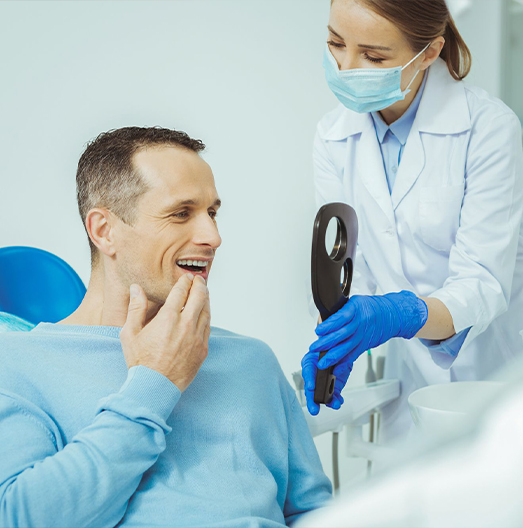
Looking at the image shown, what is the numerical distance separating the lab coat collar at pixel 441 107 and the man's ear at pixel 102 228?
758 millimetres

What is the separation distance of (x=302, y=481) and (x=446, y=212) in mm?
737

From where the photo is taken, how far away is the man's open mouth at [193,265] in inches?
50.5

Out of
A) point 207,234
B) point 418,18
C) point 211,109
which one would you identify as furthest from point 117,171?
point 211,109

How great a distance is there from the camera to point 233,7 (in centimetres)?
248

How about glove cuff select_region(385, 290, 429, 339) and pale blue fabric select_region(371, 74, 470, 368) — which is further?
pale blue fabric select_region(371, 74, 470, 368)

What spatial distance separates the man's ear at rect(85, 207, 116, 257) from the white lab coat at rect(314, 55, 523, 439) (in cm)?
70

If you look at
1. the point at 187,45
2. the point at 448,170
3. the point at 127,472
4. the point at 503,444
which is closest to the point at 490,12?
the point at 448,170

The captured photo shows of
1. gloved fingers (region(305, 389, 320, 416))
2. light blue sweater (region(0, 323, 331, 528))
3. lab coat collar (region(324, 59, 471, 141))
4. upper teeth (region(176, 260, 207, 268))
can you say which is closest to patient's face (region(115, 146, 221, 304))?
upper teeth (region(176, 260, 207, 268))

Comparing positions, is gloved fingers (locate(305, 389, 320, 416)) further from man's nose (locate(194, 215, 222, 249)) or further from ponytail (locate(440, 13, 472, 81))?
ponytail (locate(440, 13, 472, 81))

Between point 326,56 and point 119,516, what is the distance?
1143mm

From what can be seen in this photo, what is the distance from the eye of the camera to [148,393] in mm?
979

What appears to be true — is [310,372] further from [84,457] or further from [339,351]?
[84,457]

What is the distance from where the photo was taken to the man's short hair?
4.18ft

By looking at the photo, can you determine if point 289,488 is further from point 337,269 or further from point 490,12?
point 490,12
